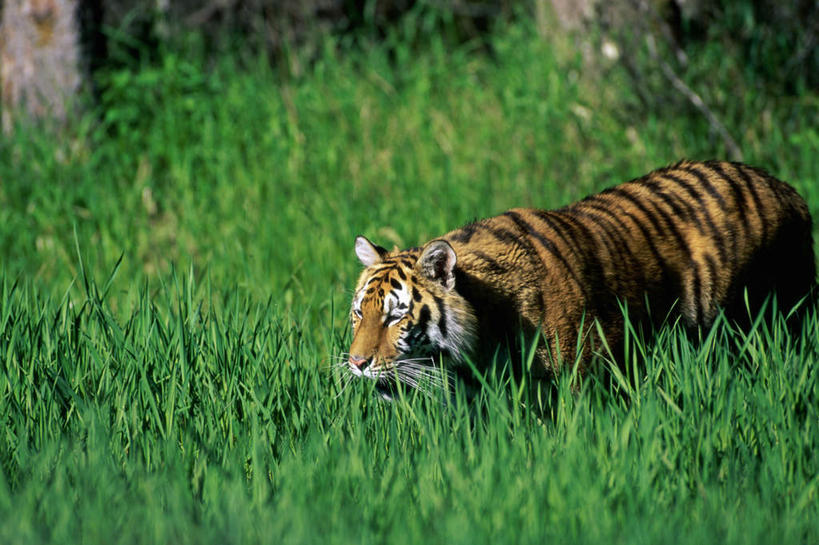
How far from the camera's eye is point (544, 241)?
138 inches

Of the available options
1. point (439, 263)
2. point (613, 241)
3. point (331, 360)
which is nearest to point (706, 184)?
point (613, 241)

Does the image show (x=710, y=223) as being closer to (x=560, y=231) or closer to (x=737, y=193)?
(x=737, y=193)

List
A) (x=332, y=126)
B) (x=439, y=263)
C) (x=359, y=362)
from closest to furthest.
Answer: (x=359, y=362) → (x=439, y=263) → (x=332, y=126)

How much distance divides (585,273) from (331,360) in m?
0.99

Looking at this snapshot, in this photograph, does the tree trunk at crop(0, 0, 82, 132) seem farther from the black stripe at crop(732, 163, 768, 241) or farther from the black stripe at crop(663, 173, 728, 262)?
the black stripe at crop(732, 163, 768, 241)

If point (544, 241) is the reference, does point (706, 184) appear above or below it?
above

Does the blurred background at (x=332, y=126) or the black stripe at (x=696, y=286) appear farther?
the blurred background at (x=332, y=126)

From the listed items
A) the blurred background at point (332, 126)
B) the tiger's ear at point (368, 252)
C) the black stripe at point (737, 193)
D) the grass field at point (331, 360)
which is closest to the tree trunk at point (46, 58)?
the blurred background at point (332, 126)

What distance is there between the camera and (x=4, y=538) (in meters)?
2.24

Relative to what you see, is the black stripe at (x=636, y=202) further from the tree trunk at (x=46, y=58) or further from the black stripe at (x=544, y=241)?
the tree trunk at (x=46, y=58)

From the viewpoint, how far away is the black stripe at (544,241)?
345 centimetres

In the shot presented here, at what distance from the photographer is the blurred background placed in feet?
18.5

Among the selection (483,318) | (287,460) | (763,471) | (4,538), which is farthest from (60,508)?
(763,471)

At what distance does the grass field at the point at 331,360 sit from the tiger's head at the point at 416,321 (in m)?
0.15
